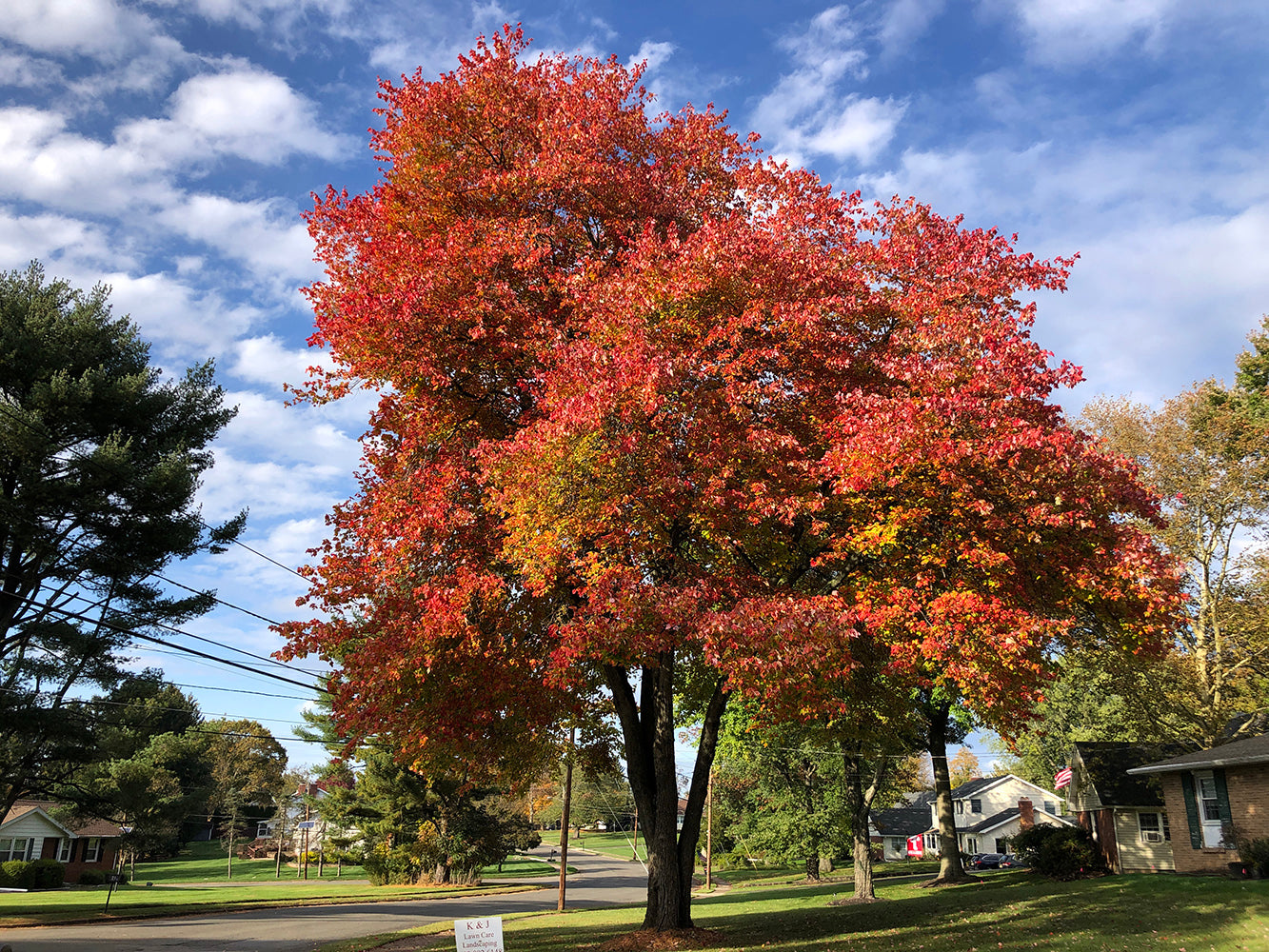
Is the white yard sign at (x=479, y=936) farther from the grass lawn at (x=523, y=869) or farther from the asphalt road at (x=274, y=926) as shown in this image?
the grass lawn at (x=523, y=869)

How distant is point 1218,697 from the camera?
30562 millimetres

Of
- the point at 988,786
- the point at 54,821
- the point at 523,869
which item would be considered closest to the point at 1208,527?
the point at 988,786

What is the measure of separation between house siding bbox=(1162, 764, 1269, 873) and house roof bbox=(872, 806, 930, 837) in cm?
4740

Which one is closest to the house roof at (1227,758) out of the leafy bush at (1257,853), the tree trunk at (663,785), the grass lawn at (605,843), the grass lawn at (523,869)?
the leafy bush at (1257,853)

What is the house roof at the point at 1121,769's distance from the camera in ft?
96.4

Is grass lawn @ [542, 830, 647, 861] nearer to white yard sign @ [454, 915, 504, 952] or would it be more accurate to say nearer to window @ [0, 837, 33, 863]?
window @ [0, 837, 33, 863]

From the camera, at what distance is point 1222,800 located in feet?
76.6

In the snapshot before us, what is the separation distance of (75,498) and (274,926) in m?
14.5

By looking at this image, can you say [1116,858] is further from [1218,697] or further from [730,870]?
[730,870]

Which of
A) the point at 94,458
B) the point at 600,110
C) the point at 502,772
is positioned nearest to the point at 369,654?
the point at 502,772

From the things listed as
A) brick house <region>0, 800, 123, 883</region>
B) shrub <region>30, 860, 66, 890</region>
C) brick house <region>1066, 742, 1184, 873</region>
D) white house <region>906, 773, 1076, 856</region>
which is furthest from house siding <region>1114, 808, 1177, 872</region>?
shrub <region>30, 860, 66, 890</region>

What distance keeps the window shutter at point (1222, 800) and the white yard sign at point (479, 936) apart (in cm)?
2367

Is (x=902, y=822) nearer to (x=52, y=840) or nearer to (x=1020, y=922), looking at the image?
(x=1020, y=922)

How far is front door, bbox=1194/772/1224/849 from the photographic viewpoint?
77.9 feet
